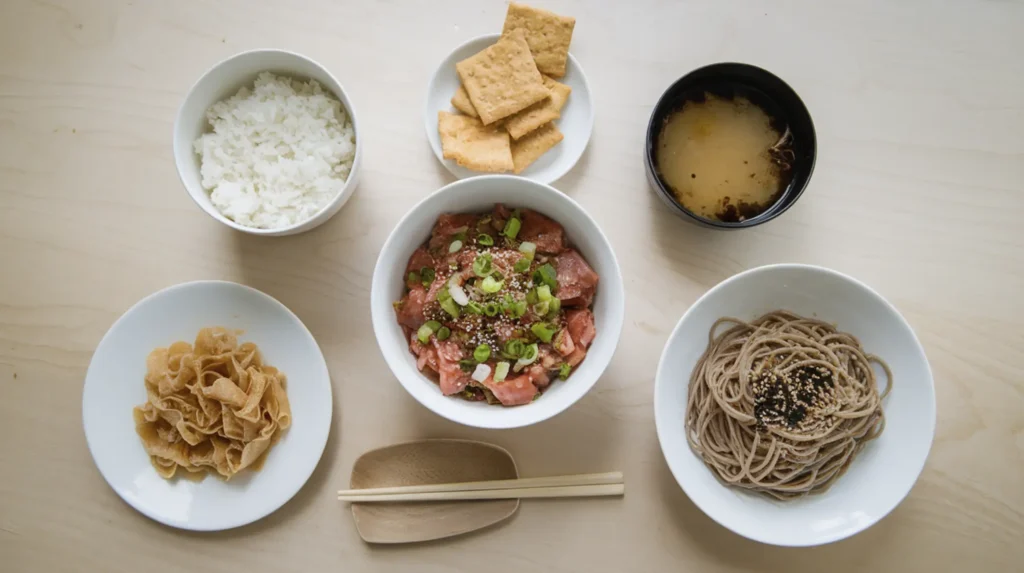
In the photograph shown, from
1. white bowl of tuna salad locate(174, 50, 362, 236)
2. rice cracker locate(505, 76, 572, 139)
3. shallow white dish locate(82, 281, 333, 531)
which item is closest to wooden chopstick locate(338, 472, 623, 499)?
shallow white dish locate(82, 281, 333, 531)

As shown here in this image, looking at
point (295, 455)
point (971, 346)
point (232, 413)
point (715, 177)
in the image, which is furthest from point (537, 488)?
point (971, 346)

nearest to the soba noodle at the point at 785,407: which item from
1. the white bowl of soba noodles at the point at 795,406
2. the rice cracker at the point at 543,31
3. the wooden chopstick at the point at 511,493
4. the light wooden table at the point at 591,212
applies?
the white bowl of soba noodles at the point at 795,406

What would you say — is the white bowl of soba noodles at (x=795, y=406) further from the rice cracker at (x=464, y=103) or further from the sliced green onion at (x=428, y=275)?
the rice cracker at (x=464, y=103)

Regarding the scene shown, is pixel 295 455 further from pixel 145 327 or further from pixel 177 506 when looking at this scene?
pixel 145 327

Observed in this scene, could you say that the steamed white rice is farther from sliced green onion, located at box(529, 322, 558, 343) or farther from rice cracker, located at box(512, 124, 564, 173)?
sliced green onion, located at box(529, 322, 558, 343)

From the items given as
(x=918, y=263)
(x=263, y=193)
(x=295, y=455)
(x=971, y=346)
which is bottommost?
(x=295, y=455)
